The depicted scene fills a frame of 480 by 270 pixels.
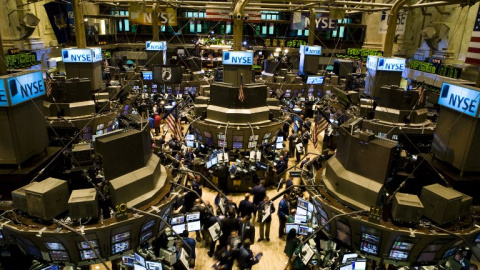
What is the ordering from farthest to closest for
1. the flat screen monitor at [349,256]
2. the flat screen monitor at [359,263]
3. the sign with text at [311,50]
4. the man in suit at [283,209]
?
the sign with text at [311,50], the man in suit at [283,209], the flat screen monitor at [349,256], the flat screen monitor at [359,263]

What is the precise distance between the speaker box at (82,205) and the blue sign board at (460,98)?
8703mm

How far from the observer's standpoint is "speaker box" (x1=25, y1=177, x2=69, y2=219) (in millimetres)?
6750

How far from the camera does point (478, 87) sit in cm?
802

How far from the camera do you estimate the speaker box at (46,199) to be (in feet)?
22.1

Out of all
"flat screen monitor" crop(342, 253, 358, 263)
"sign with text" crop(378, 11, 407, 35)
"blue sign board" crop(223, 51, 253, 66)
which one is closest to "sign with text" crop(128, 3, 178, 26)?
"blue sign board" crop(223, 51, 253, 66)

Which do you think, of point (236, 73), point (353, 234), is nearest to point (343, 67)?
point (236, 73)

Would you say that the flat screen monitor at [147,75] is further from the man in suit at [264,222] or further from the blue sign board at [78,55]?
the man in suit at [264,222]

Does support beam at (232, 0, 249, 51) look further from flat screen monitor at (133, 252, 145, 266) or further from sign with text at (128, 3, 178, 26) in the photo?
flat screen monitor at (133, 252, 145, 266)

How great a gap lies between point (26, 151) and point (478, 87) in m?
10.9

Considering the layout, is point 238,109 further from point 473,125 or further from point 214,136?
point 473,125

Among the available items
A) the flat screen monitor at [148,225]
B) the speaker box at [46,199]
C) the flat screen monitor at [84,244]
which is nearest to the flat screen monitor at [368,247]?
the flat screen monitor at [148,225]

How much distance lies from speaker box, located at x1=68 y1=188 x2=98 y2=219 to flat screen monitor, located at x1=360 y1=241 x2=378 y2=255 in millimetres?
5987

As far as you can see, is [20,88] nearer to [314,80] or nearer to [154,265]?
[154,265]

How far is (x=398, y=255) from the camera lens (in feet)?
24.6
